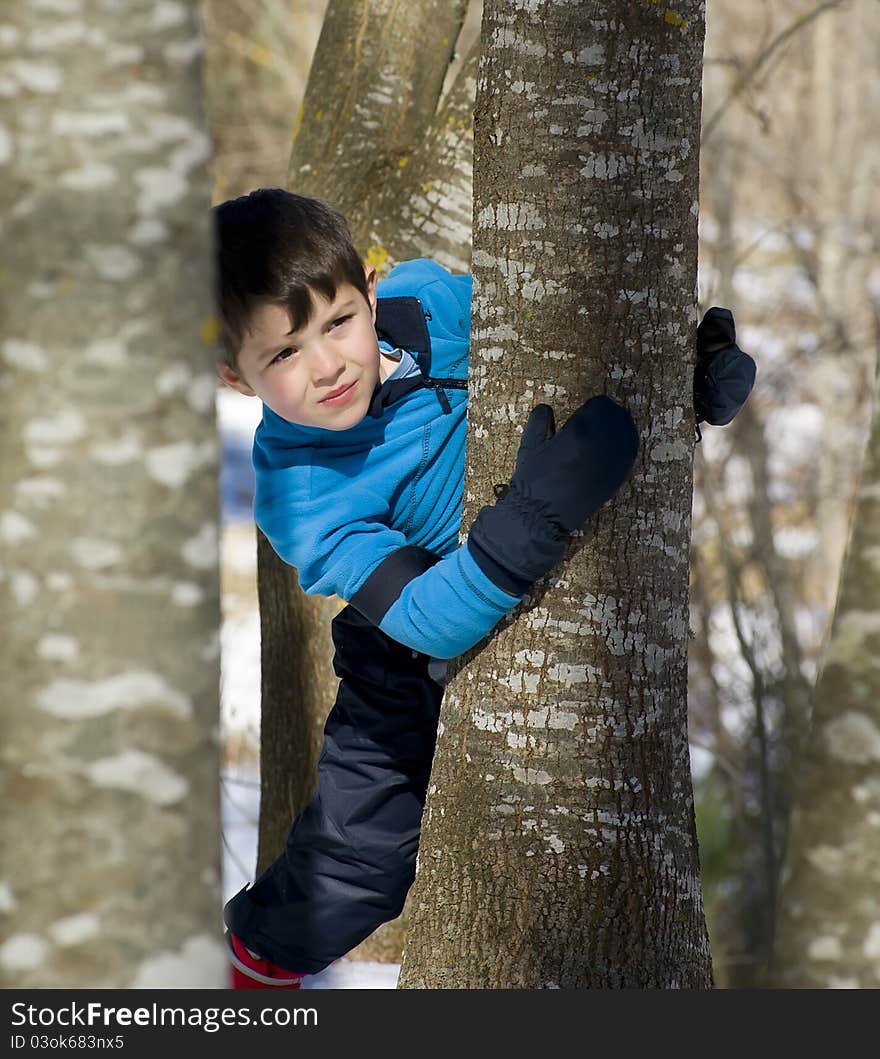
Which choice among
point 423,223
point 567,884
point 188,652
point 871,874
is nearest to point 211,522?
point 188,652

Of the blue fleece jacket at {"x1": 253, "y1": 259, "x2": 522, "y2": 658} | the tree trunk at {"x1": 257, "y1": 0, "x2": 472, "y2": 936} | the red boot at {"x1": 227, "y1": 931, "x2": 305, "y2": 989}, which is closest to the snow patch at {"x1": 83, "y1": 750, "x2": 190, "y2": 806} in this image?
the blue fleece jacket at {"x1": 253, "y1": 259, "x2": 522, "y2": 658}

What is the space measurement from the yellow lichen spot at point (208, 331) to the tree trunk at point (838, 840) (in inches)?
55.1

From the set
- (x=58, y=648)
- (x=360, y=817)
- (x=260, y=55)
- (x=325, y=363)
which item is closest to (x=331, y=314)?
(x=325, y=363)

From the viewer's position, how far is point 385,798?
2.72 meters

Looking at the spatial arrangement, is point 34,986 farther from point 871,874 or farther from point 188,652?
point 871,874

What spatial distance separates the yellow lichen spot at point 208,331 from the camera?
4.21ft

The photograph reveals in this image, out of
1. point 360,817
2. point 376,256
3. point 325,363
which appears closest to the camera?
point 325,363

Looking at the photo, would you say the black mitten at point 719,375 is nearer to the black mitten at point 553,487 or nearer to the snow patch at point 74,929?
the black mitten at point 553,487

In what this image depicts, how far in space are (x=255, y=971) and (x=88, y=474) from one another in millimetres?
1889

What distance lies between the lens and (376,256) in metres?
3.29

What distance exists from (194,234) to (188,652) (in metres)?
0.44

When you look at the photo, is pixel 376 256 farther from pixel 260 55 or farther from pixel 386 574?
pixel 260 55

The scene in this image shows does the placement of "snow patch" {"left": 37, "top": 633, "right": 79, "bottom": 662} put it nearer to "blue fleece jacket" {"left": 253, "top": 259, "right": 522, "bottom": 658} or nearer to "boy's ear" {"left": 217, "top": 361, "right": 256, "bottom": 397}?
"blue fleece jacket" {"left": 253, "top": 259, "right": 522, "bottom": 658}

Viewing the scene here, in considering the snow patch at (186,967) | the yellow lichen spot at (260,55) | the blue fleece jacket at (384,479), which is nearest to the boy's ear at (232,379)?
the blue fleece jacket at (384,479)
